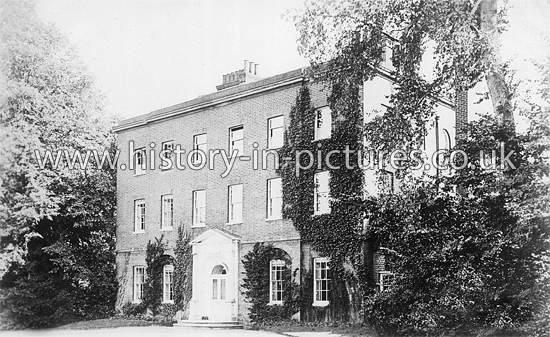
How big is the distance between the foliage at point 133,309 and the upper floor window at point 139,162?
5448mm

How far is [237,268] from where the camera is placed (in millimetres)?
23594

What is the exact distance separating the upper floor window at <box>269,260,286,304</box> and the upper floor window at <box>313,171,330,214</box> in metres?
2.31

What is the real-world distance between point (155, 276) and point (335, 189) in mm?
9192

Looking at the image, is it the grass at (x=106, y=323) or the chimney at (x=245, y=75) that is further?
the chimney at (x=245, y=75)

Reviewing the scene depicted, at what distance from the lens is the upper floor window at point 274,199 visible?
895 inches

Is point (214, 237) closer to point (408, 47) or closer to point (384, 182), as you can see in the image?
point (384, 182)

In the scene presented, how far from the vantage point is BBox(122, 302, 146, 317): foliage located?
26.5m

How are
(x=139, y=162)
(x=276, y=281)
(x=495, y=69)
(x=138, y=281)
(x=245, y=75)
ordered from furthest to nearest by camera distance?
(x=139, y=162), (x=138, y=281), (x=245, y=75), (x=276, y=281), (x=495, y=69)

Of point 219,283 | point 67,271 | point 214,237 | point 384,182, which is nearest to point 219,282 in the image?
point 219,283

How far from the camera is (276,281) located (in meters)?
22.5

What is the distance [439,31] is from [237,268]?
11.0 meters

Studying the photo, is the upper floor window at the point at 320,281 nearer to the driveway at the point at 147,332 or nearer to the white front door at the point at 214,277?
the driveway at the point at 147,332

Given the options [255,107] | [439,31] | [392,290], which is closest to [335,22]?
[439,31]

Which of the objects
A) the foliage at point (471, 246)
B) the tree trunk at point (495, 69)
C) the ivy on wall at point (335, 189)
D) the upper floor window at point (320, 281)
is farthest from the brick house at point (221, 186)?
the tree trunk at point (495, 69)
